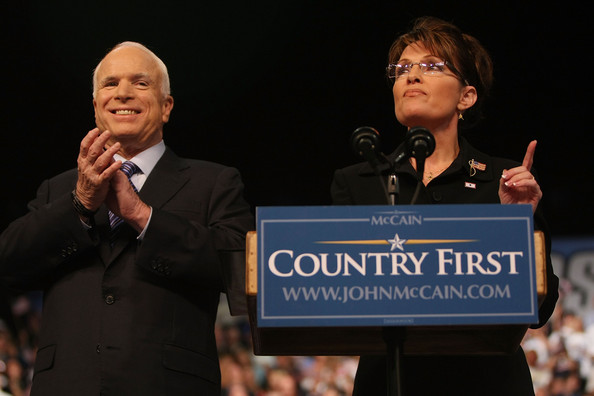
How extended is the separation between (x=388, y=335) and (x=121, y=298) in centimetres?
90

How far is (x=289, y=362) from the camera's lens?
520cm

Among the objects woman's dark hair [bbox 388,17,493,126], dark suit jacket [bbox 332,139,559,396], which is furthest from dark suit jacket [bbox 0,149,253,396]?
woman's dark hair [bbox 388,17,493,126]

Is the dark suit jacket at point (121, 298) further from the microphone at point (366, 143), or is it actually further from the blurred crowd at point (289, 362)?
the blurred crowd at point (289, 362)

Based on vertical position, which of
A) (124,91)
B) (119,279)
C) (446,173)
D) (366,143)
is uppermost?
(124,91)

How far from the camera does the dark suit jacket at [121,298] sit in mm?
2365

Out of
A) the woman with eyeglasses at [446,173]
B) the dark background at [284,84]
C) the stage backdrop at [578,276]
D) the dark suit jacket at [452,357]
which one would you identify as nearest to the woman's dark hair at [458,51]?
the woman with eyeglasses at [446,173]

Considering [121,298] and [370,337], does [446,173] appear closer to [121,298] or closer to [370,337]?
[370,337]

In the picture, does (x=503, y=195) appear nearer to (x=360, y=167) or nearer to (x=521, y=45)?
(x=360, y=167)

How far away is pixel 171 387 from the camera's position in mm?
2367

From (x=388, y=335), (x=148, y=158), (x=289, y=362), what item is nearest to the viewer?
(x=388, y=335)

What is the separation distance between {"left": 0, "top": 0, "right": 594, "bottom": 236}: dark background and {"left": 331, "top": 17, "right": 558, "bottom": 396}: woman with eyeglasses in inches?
89.2

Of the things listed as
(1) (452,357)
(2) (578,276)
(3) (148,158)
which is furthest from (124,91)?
(2) (578,276)

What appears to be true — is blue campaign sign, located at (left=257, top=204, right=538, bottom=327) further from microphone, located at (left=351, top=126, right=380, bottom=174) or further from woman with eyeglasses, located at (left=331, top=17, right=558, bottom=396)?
woman with eyeglasses, located at (left=331, top=17, right=558, bottom=396)

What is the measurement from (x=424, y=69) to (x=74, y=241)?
3.55 ft
